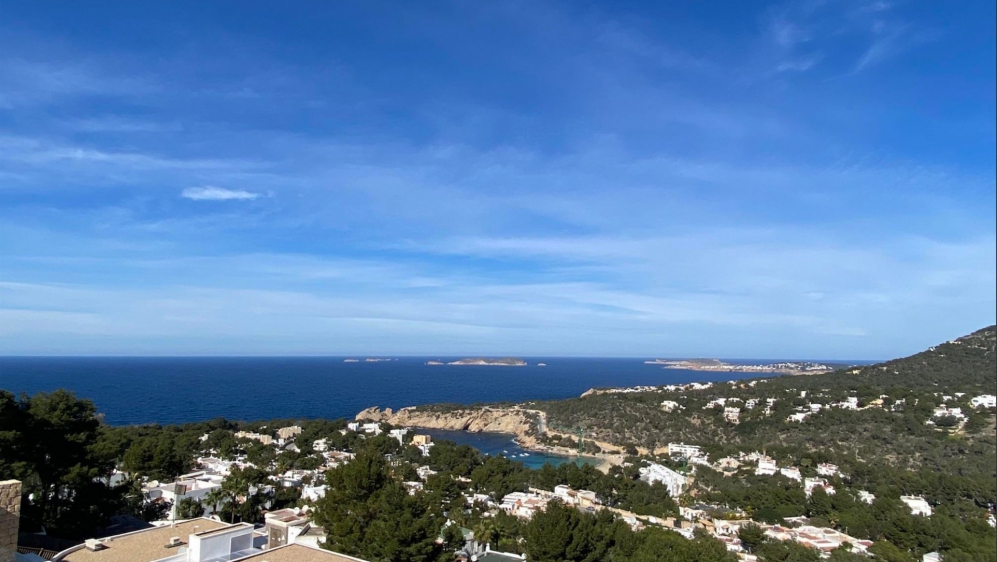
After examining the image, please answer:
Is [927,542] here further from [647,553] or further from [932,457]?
[932,457]

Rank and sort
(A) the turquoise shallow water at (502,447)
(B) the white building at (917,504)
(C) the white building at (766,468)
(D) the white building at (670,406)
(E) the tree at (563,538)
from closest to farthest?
1. (E) the tree at (563,538)
2. (B) the white building at (917,504)
3. (C) the white building at (766,468)
4. (A) the turquoise shallow water at (502,447)
5. (D) the white building at (670,406)

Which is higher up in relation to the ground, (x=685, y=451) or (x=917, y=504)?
(x=917, y=504)

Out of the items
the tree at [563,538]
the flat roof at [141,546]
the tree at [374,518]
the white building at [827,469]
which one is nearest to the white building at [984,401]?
the white building at [827,469]

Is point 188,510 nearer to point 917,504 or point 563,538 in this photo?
point 563,538

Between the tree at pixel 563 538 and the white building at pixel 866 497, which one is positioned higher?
the tree at pixel 563 538

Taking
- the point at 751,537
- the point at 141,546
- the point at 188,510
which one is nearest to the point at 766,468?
the point at 751,537

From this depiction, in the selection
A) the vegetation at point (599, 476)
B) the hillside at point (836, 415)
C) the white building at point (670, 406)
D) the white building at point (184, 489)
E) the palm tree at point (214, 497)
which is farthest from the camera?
the white building at point (670, 406)

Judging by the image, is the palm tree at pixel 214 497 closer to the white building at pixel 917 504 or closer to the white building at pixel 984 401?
the white building at pixel 917 504
